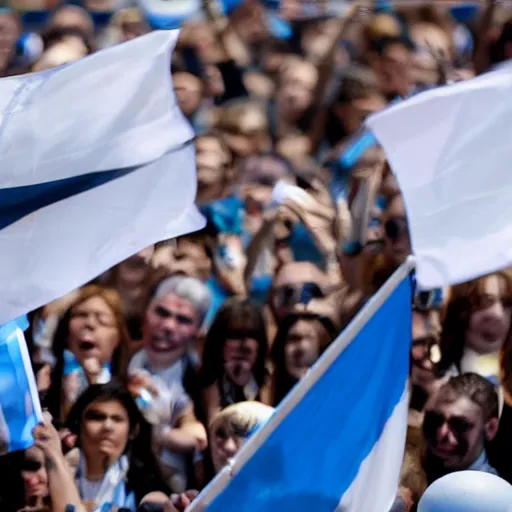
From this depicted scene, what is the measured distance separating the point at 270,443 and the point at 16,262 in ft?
4.89

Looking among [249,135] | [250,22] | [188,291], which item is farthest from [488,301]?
[250,22]

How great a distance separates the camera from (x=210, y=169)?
7023mm

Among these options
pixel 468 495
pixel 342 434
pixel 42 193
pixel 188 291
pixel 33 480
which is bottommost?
pixel 33 480

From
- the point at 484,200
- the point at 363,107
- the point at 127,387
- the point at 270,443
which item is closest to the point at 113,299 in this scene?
the point at 127,387

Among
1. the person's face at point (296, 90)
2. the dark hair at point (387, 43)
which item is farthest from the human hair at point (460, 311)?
the dark hair at point (387, 43)

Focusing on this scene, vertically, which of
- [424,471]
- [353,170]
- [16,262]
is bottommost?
[424,471]

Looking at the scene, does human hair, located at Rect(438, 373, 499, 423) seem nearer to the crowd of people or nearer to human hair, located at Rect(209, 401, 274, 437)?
the crowd of people

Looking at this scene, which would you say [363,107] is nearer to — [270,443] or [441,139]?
[441,139]

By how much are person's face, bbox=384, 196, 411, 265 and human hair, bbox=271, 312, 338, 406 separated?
16.5 inches

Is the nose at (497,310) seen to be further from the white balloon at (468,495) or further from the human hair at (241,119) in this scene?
the human hair at (241,119)

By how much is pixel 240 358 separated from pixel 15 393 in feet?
3.04

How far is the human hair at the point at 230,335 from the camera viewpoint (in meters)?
6.18

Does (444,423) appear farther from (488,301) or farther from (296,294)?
(296,294)

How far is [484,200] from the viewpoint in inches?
198
